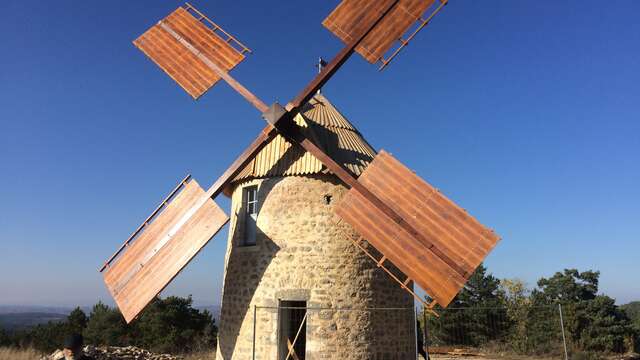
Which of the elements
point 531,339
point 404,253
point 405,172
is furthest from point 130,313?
point 531,339

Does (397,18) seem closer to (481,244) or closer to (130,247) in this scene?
(481,244)

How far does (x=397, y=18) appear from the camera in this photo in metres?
9.34

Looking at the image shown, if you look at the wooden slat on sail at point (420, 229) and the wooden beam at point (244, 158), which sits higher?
the wooden beam at point (244, 158)

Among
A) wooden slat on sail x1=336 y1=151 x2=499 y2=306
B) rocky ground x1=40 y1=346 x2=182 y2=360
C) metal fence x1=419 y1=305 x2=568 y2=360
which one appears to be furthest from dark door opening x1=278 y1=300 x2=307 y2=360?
metal fence x1=419 y1=305 x2=568 y2=360

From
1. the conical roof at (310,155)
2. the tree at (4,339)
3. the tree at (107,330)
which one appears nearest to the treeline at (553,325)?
the conical roof at (310,155)

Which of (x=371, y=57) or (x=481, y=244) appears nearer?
(x=481, y=244)

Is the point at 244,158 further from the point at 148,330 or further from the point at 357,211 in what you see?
the point at 148,330

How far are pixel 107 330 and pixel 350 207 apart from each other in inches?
647

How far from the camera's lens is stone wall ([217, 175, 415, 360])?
884 cm

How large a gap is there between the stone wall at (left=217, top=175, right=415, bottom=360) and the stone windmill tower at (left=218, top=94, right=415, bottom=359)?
0.07 ft

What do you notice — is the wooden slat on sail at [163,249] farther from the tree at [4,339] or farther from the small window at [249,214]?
the tree at [4,339]

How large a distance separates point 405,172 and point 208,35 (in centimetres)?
652

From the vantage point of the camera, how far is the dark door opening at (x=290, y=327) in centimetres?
899

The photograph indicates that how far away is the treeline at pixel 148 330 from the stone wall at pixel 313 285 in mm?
9556
